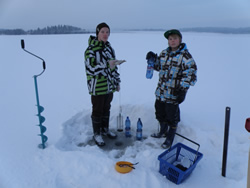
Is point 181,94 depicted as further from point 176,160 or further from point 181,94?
point 176,160

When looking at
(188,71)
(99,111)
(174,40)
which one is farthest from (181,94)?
(99,111)

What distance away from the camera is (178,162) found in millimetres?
2787

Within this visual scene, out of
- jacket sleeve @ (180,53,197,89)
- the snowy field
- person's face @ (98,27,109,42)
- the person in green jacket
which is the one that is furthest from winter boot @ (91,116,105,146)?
jacket sleeve @ (180,53,197,89)

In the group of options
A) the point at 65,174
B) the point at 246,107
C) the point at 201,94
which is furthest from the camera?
the point at 201,94

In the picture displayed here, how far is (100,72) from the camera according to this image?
2961 mm

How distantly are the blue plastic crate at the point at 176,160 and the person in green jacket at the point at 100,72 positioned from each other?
115cm

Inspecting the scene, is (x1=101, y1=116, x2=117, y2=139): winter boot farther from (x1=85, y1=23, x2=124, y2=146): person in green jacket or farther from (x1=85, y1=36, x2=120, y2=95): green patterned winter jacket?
(x1=85, y1=36, x2=120, y2=95): green patterned winter jacket

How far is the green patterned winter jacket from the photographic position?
288cm

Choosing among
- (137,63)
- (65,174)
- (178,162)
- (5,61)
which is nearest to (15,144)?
(65,174)

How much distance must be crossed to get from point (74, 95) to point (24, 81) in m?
2.72

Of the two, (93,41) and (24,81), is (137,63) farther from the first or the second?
(93,41)

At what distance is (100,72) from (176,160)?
170 cm

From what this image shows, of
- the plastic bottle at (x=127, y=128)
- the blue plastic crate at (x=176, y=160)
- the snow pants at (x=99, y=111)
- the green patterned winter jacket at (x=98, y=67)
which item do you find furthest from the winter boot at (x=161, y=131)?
the green patterned winter jacket at (x=98, y=67)

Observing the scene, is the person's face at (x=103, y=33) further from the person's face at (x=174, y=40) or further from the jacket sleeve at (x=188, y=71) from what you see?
the jacket sleeve at (x=188, y=71)
